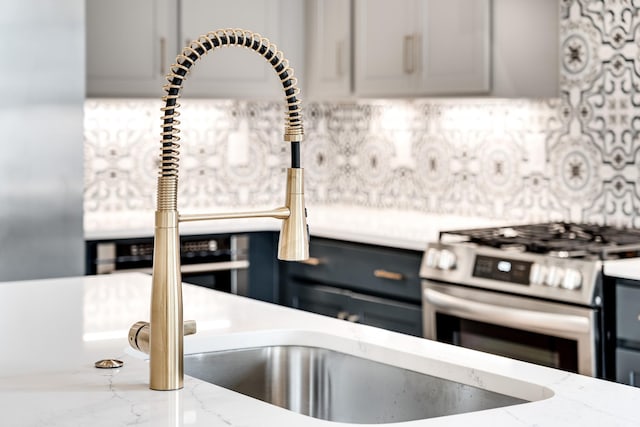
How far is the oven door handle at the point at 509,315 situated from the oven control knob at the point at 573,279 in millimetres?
87

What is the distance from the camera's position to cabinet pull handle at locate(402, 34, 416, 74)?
→ 13.3 feet

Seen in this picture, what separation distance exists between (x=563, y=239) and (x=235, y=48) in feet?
5.94

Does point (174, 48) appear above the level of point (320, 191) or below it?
above

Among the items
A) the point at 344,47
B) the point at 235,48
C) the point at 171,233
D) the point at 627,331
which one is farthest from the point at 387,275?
the point at 171,233

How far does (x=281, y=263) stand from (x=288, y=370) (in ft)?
7.78

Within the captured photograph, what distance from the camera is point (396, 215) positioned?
4.54 m

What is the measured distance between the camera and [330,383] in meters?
1.91

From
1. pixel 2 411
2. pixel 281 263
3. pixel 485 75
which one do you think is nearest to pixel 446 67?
pixel 485 75

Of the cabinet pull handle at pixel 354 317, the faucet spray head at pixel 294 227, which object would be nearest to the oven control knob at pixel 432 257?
the cabinet pull handle at pixel 354 317

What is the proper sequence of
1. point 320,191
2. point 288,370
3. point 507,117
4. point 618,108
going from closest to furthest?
1. point 288,370
2. point 618,108
3. point 507,117
4. point 320,191

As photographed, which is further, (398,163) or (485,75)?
(398,163)

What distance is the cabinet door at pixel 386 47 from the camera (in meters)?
4.06

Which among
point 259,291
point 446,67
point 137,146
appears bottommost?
point 259,291

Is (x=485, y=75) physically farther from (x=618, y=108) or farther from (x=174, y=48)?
(x=174, y=48)
